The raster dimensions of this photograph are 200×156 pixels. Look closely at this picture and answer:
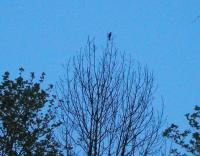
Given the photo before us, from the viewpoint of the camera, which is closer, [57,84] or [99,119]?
[99,119]

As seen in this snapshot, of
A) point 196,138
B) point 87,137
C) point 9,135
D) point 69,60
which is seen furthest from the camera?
point 196,138

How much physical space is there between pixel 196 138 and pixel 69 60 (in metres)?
9.38

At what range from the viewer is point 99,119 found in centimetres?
880

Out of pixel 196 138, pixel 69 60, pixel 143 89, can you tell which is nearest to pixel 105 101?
pixel 143 89

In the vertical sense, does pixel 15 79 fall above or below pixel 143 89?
above

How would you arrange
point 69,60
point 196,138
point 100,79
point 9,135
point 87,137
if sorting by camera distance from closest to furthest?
point 87,137 < point 100,79 < point 69,60 < point 9,135 < point 196,138

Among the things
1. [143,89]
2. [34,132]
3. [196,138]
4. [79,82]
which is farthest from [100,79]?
[196,138]

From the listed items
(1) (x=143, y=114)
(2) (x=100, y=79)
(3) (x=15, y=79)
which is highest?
(3) (x=15, y=79)

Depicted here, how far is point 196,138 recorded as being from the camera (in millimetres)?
17844

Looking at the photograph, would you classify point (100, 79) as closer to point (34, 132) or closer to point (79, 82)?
point (79, 82)

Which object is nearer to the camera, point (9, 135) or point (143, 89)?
point (143, 89)

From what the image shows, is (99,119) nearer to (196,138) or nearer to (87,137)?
(87,137)

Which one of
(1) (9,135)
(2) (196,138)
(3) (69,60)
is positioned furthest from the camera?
(2) (196,138)

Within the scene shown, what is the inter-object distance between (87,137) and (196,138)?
10.3 meters
